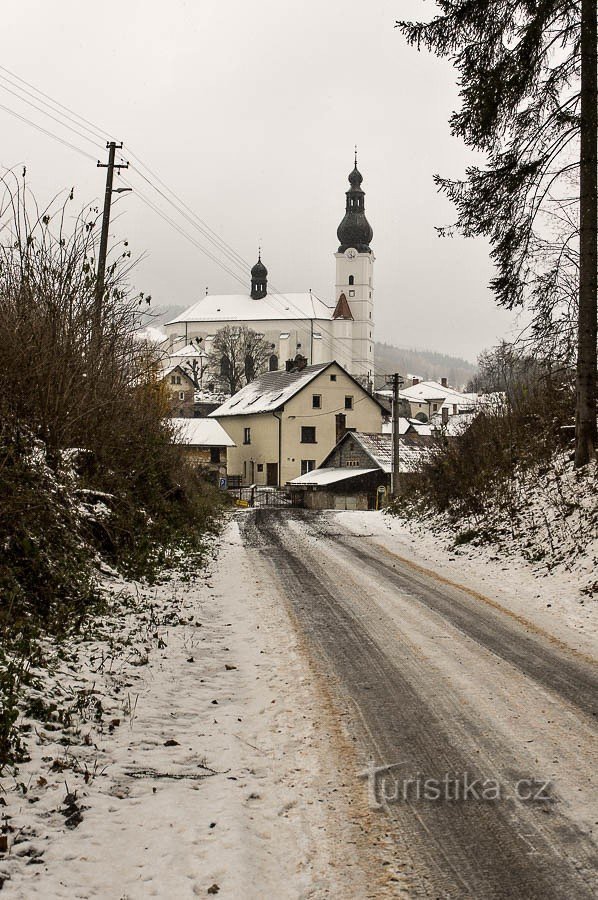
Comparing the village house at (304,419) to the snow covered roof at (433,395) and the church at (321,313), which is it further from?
the snow covered roof at (433,395)

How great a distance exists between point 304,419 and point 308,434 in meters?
1.20

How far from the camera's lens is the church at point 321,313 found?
11788 centimetres

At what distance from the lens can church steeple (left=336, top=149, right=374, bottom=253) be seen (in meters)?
119

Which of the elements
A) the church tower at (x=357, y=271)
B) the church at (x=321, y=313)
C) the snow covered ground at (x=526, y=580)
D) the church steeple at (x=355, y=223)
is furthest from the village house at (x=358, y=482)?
the church steeple at (x=355, y=223)

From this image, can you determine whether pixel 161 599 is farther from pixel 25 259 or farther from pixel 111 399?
pixel 25 259

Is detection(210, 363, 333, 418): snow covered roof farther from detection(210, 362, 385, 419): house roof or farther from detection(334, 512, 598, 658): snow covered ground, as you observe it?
detection(334, 512, 598, 658): snow covered ground

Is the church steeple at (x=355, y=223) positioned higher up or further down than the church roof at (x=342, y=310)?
→ higher up

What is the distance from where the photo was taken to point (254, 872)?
3.44 m

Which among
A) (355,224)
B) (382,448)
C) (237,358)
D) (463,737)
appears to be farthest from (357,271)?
(463,737)

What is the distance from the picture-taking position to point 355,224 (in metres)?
120

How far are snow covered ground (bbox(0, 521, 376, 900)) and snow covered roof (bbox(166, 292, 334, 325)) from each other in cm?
11378

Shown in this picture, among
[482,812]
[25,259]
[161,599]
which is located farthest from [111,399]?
[482,812]

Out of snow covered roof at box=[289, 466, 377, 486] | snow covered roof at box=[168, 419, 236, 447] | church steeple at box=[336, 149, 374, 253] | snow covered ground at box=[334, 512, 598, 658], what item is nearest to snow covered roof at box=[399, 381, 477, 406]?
church steeple at box=[336, 149, 374, 253]

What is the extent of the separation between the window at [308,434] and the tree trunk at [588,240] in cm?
4305
